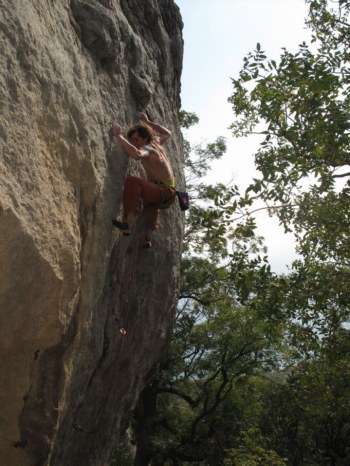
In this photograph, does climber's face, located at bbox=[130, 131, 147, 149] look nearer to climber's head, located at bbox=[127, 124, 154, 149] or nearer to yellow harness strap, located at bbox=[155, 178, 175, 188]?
climber's head, located at bbox=[127, 124, 154, 149]

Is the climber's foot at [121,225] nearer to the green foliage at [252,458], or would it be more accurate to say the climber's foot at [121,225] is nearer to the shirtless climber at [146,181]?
the shirtless climber at [146,181]

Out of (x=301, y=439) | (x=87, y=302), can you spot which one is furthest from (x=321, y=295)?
(x=301, y=439)

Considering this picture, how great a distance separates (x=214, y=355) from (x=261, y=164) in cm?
1028

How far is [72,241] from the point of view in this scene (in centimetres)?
443

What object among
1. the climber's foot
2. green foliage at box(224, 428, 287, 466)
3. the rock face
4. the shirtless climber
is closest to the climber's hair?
the shirtless climber

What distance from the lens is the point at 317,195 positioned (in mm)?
8695

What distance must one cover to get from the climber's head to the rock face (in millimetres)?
209

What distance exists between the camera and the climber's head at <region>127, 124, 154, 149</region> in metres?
6.00

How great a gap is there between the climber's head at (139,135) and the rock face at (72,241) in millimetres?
209

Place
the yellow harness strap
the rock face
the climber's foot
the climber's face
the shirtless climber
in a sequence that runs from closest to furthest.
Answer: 1. the rock face
2. the climber's foot
3. the shirtless climber
4. the climber's face
5. the yellow harness strap

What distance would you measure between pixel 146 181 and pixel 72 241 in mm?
1727

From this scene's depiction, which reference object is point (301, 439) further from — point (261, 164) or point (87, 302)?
point (87, 302)

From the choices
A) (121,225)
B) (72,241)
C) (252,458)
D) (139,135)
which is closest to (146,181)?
(139,135)

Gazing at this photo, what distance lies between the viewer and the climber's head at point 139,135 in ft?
19.7
